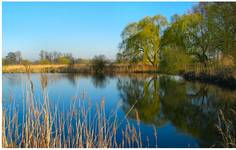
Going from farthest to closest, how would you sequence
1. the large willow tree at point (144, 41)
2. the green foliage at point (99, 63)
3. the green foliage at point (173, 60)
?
the green foliage at point (99, 63) < the large willow tree at point (144, 41) < the green foliage at point (173, 60)

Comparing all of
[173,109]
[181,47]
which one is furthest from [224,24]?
[181,47]

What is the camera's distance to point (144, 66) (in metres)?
20.3

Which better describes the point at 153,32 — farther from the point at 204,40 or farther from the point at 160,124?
the point at 160,124

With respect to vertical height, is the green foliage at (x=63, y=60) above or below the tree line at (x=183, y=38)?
below

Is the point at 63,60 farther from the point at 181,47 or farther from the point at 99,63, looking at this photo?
the point at 181,47

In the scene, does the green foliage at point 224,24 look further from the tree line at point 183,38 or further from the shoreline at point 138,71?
the shoreline at point 138,71

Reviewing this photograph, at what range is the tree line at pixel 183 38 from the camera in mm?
10109

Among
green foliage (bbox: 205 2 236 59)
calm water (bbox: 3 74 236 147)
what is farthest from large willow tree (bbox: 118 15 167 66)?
calm water (bbox: 3 74 236 147)

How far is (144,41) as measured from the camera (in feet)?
62.1

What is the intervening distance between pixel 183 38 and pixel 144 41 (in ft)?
9.94

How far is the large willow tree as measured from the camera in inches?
726

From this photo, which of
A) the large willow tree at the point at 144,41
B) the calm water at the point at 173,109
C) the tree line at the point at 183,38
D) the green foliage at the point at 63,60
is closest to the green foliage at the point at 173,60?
the tree line at the point at 183,38

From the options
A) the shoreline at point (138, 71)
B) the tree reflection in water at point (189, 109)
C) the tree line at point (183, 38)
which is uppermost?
the tree line at point (183, 38)

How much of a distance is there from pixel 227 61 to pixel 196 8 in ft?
21.8
